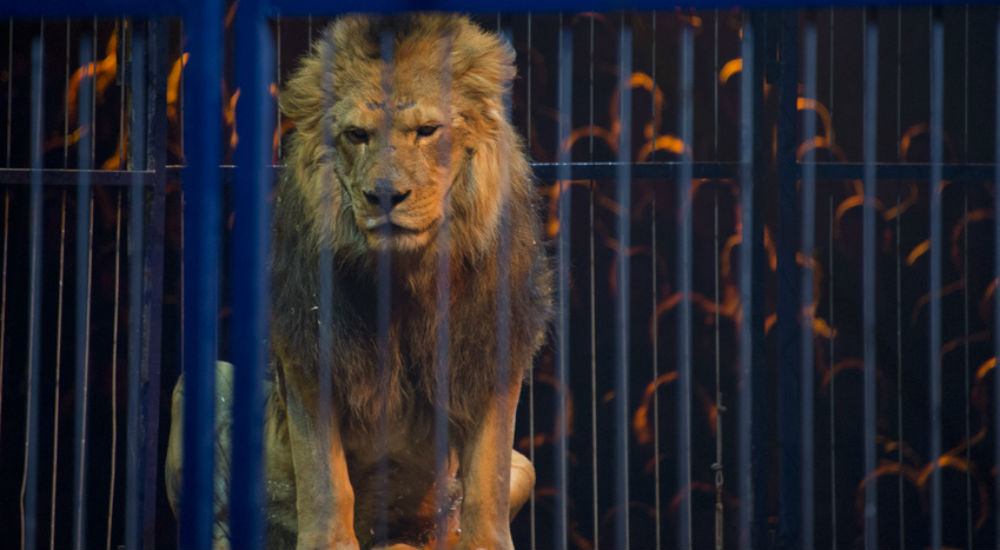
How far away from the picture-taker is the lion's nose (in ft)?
8.07

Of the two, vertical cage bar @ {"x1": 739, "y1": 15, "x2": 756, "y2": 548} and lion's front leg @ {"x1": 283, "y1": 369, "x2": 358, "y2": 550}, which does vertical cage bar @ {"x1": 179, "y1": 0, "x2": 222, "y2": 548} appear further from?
vertical cage bar @ {"x1": 739, "y1": 15, "x2": 756, "y2": 548}

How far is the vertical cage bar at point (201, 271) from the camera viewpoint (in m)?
1.96

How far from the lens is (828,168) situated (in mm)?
3156

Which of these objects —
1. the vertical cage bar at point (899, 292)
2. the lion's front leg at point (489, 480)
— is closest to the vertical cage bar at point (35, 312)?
the lion's front leg at point (489, 480)

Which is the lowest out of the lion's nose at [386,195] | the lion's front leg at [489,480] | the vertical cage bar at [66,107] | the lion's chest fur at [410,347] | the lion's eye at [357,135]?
the lion's front leg at [489,480]

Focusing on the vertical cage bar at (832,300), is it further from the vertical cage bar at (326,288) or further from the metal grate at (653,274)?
the vertical cage bar at (326,288)

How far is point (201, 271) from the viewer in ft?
6.45

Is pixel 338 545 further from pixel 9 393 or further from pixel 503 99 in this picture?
pixel 9 393

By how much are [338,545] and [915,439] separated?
1751 mm

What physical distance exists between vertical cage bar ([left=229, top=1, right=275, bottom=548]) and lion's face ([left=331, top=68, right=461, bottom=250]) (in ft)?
1.70

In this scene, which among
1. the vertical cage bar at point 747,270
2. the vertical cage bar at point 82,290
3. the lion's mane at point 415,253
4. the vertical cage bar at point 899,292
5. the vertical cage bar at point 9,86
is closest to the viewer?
the vertical cage bar at point 747,270

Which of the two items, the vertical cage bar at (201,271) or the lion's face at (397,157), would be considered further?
the lion's face at (397,157)

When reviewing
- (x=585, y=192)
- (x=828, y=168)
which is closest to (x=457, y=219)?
(x=585, y=192)

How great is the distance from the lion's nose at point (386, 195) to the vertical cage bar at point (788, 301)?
2.70 feet
